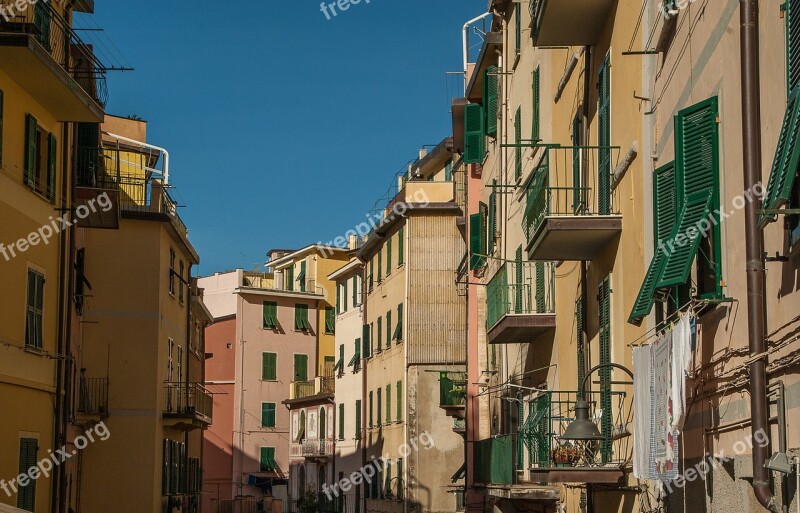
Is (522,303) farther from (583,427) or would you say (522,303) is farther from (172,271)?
(172,271)

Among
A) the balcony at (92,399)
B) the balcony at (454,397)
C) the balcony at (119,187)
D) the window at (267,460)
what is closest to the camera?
the balcony at (119,187)

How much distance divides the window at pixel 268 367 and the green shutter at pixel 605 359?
5671 centimetres

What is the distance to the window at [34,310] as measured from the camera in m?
23.5

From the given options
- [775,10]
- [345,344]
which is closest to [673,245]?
[775,10]

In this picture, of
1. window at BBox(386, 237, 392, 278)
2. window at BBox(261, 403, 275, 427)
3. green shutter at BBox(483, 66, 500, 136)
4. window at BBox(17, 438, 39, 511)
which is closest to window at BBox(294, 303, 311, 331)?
window at BBox(261, 403, 275, 427)

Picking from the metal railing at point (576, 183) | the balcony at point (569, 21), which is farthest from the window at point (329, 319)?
the balcony at point (569, 21)

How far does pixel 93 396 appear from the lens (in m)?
36.3

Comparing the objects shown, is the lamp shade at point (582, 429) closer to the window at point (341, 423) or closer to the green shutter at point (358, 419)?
the green shutter at point (358, 419)

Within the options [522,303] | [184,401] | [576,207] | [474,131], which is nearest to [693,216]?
[576,207]

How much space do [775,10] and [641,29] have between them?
17.0ft

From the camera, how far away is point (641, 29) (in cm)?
1462

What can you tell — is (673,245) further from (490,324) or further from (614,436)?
(490,324)

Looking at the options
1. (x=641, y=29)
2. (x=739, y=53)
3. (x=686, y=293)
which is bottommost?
(x=686, y=293)

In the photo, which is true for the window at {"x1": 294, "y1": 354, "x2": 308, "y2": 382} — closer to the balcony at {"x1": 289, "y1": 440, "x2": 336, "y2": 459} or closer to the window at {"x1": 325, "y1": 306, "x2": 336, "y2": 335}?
the window at {"x1": 325, "y1": 306, "x2": 336, "y2": 335}
